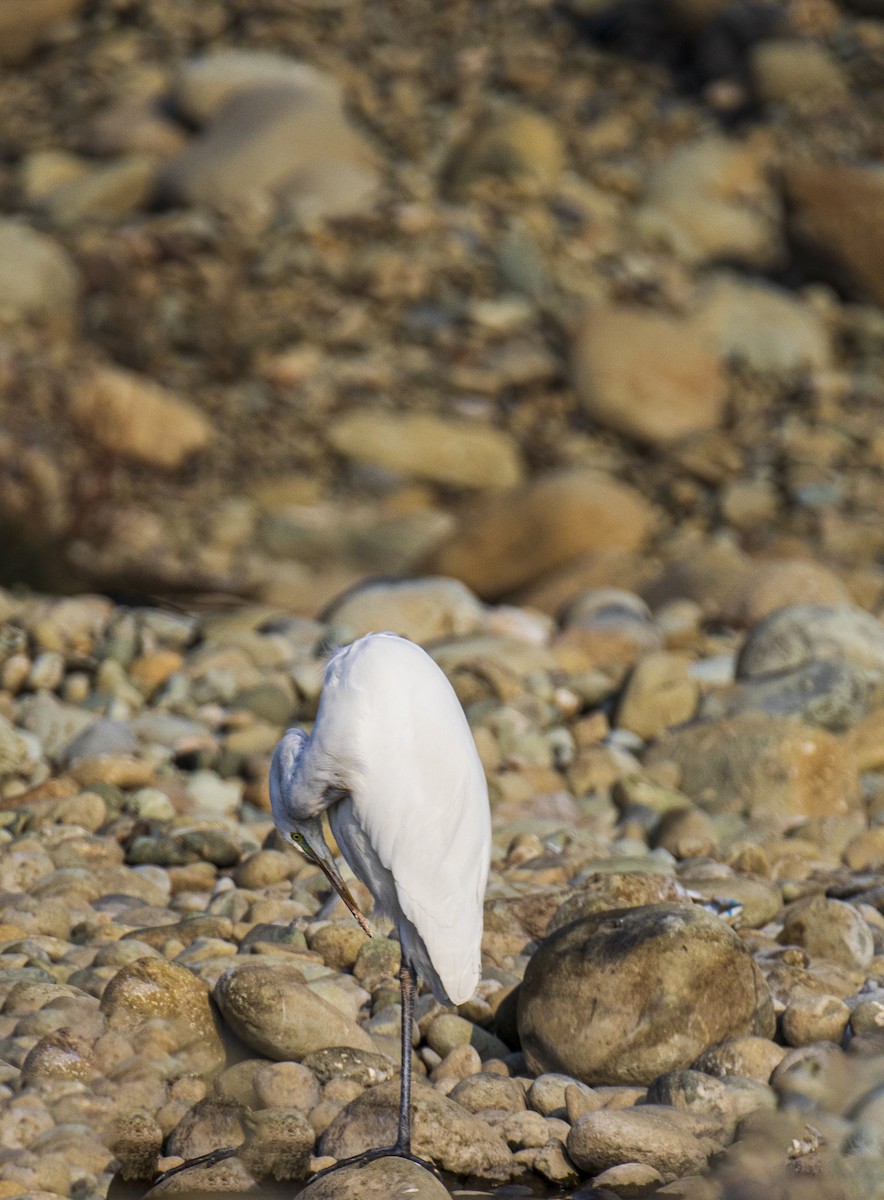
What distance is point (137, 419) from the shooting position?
13.8 metres

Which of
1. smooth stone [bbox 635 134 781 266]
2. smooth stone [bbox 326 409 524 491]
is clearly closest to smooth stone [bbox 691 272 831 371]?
smooth stone [bbox 635 134 781 266]

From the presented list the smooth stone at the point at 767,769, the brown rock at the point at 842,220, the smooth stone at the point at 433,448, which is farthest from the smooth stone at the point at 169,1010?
the brown rock at the point at 842,220

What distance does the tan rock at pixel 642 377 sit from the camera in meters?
14.1

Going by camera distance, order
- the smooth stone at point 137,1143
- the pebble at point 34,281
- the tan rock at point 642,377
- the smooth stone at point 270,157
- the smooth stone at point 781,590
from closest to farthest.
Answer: the smooth stone at point 137,1143
the smooth stone at point 781,590
the tan rock at point 642,377
the pebble at point 34,281
the smooth stone at point 270,157

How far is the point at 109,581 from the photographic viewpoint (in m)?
10.7

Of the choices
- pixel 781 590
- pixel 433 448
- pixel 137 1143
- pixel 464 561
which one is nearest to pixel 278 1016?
pixel 137 1143

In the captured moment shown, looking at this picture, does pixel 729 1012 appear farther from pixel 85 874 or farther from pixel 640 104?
pixel 640 104

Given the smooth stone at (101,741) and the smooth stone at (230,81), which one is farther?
the smooth stone at (230,81)

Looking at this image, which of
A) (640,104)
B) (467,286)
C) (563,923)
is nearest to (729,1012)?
(563,923)

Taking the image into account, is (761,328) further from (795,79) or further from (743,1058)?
(743,1058)

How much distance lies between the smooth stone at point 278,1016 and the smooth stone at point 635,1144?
2.27 feet

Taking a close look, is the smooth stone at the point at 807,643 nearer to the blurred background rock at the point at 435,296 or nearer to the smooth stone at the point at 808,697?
the smooth stone at the point at 808,697

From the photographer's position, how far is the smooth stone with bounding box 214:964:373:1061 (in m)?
3.96

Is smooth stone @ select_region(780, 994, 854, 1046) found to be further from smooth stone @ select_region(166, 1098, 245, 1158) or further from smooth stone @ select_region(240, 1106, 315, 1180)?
smooth stone @ select_region(166, 1098, 245, 1158)
